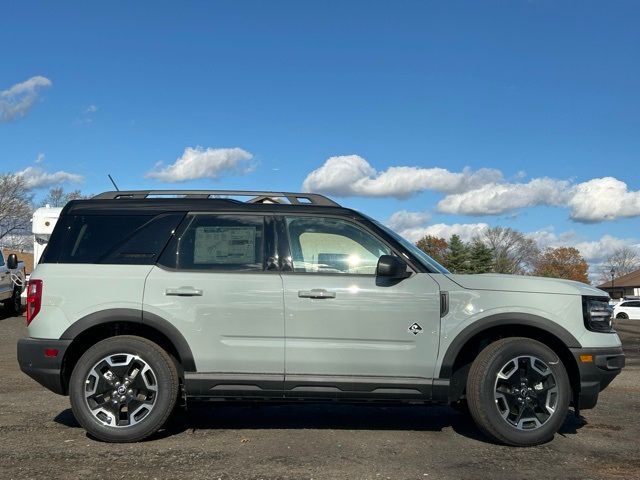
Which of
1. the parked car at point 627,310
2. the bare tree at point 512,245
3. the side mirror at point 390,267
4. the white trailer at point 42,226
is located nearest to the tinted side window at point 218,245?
the side mirror at point 390,267

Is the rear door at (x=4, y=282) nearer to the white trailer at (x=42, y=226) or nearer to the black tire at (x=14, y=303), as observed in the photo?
the black tire at (x=14, y=303)

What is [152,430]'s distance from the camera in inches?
198

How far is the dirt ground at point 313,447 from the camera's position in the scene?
4.35 meters

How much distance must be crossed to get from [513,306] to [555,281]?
0.56 m

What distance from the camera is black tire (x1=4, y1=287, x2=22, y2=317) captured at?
54.2ft

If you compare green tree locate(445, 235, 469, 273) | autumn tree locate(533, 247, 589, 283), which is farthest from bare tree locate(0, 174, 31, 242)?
autumn tree locate(533, 247, 589, 283)

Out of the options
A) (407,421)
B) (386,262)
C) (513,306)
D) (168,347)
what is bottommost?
(407,421)

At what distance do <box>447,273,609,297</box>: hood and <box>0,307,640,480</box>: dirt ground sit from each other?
4.22 feet

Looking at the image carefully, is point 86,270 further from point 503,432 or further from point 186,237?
point 503,432

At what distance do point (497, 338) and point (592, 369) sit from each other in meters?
0.78

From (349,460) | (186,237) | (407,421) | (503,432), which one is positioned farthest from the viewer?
(407,421)

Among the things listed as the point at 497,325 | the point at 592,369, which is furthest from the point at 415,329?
the point at 592,369

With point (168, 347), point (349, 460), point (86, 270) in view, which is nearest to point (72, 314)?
point (86, 270)

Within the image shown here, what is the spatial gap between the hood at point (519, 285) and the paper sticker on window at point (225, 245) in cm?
175
